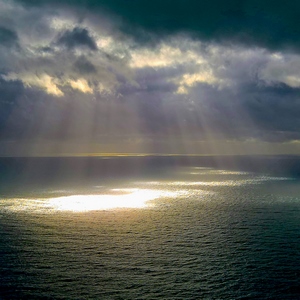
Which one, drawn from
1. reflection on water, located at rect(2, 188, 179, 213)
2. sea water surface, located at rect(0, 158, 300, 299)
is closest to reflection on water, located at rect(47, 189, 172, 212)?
reflection on water, located at rect(2, 188, 179, 213)

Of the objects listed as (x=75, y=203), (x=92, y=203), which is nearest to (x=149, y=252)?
(x=92, y=203)

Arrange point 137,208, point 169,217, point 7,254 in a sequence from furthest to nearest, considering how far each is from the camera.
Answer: point 137,208 → point 169,217 → point 7,254

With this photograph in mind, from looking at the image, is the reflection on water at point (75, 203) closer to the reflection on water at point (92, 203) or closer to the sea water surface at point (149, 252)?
the reflection on water at point (92, 203)

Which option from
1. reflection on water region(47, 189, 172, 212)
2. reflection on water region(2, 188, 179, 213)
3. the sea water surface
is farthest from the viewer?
reflection on water region(47, 189, 172, 212)

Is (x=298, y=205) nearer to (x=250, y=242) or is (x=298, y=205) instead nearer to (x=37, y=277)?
(x=250, y=242)

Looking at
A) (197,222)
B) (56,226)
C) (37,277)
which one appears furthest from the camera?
(197,222)

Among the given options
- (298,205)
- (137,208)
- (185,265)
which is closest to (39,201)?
(137,208)

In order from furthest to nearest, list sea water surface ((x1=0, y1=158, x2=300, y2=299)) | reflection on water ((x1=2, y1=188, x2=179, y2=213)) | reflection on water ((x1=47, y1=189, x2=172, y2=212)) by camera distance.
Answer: reflection on water ((x1=47, y1=189, x2=172, y2=212)) → reflection on water ((x1=2, y1=188, x2=179, y2=213)) → sea water surface ((x1=0, y1=158, x2=300, y2=299))

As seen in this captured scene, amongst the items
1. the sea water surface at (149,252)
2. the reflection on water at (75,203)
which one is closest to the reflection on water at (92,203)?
the reflection on water at (75,203)

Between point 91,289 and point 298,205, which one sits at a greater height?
point 298,205

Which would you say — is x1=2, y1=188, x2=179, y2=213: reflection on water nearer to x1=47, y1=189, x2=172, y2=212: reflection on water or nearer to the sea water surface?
x1=47, y1=189, x2=172, y2=212: reflection on water

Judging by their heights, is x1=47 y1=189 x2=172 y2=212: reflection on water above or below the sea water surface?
above
